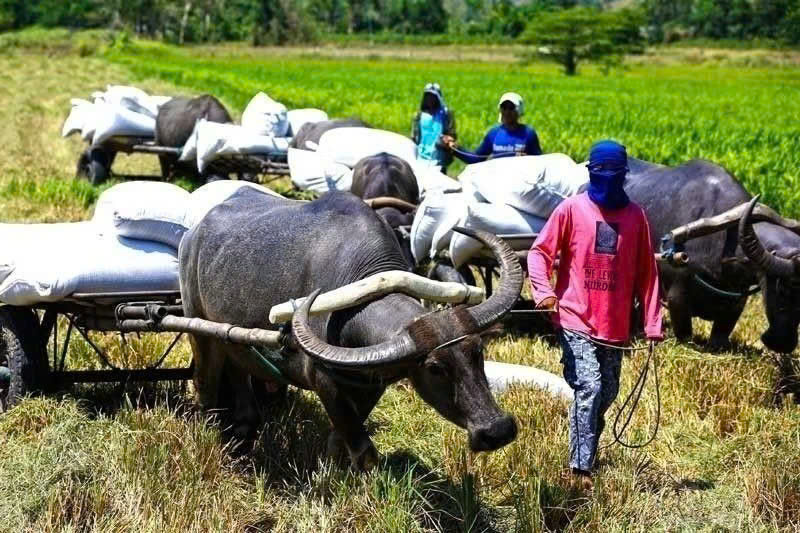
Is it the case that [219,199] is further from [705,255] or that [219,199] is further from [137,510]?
[705,255]

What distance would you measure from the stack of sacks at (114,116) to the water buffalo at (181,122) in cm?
28

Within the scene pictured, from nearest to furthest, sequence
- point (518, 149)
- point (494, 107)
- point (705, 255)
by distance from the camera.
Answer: point (705, 255)
point (518, 149)
point (494, 107)

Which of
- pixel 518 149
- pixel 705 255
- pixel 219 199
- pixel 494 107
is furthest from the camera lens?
pixel 494 107

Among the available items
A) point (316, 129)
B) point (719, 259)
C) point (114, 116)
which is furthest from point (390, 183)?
point (114, 116)

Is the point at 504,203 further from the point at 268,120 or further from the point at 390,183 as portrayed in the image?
the point at 268,120

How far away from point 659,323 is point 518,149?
4657 mm

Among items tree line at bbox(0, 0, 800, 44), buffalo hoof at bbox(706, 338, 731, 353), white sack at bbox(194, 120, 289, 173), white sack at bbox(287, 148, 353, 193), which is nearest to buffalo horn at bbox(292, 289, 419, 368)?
buffalo hoof at bbox(706, 338, 731, 353)

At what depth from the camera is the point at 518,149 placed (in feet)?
31.2

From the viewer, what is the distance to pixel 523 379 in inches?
261

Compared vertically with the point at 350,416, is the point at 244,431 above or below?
below

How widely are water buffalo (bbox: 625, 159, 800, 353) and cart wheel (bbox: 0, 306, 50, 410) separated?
4553 mm

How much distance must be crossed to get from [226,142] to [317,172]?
2327 millimetres

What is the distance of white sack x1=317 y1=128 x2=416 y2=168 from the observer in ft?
36.6

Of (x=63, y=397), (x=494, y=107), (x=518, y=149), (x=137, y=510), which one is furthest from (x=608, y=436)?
(x=494, y=107)
